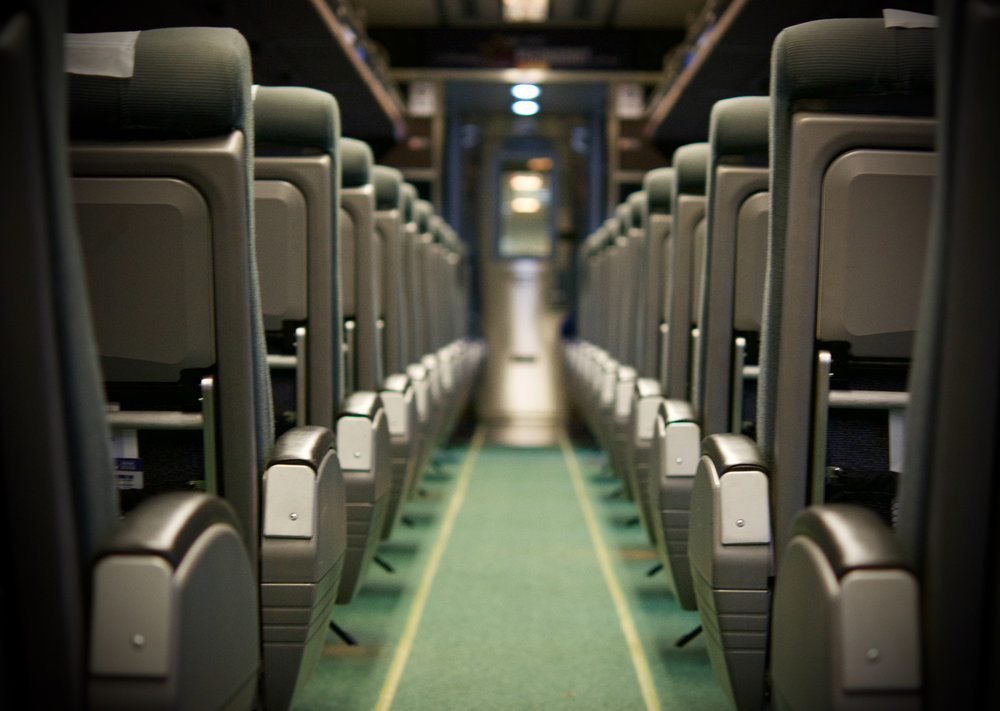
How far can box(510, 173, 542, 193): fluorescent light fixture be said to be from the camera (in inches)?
429

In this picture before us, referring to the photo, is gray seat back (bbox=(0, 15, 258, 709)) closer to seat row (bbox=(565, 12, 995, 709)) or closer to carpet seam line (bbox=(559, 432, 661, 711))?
seat row (bbox=(565, 12, 995, 709))

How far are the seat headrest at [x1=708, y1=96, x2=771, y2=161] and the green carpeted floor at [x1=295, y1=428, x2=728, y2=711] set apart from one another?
A: 1415mm

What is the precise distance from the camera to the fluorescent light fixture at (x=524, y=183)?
35.8ft

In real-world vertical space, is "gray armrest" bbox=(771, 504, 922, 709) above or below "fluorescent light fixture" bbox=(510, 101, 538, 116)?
below

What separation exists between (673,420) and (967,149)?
1.55 m

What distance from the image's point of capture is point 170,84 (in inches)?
54.1

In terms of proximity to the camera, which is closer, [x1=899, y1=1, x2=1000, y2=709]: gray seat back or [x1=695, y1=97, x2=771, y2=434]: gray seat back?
[x1=899, y1=1, x2=1000, y2=709]: gray seat back

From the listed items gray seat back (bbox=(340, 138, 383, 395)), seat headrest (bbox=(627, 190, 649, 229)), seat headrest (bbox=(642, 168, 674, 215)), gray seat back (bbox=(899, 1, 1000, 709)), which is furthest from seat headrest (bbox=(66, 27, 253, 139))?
seat headrest (bbox=(627, 190, 649, 229))

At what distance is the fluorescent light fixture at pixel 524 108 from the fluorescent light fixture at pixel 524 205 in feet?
3.40

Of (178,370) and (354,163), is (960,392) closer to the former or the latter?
(178,370)

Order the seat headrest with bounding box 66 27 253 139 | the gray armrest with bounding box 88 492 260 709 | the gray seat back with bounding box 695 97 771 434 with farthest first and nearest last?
the gray seat back with bounding box 695 97 771 434, the seat headrest with bounding box 66 27 253 139, the gray armrest with bounding box 88 492 260 709

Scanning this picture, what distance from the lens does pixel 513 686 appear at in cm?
236

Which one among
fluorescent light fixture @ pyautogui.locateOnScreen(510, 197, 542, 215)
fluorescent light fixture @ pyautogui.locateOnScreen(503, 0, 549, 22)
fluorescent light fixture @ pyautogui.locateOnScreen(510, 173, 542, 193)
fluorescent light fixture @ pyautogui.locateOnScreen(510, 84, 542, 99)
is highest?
fluorescent light fixture @ pyautogui.locateOnScreen(503, 0, 549, 22)

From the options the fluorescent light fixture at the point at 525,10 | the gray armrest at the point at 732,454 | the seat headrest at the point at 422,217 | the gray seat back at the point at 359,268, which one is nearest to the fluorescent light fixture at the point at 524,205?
the fluorescent light fixture at the point at 525,10
